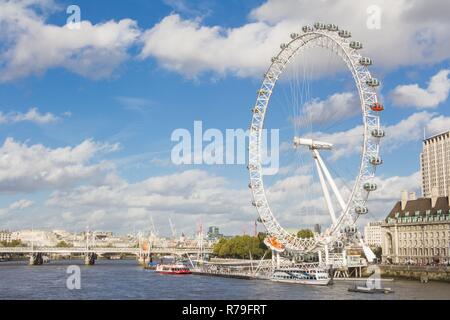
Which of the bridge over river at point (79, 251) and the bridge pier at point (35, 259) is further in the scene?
the bridge pier at point (35, 259)

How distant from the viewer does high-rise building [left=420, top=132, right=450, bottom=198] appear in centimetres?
14938

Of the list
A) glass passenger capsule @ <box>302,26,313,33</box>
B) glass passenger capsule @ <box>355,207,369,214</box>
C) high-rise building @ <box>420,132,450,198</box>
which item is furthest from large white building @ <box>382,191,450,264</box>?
high-rise building @ <box>420,132,450,198</box>

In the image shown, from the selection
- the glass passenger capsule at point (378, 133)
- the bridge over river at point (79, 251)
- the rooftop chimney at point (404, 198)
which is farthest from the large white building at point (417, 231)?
the bridge over river at point (79, 251)

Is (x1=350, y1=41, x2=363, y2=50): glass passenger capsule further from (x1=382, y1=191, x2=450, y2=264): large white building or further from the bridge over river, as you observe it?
the bridge over river

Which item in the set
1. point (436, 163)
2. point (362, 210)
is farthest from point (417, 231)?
Answer: point (436, 163)

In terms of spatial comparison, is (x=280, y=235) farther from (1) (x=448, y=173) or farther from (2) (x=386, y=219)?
(1) (x=448, y=173)

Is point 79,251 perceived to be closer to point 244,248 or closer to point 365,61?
point 244,248

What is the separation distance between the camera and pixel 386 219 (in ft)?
268

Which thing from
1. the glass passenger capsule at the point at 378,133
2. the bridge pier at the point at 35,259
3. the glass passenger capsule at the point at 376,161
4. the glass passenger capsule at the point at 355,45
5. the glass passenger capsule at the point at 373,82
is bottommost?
the bridge pier at the point at 35,259

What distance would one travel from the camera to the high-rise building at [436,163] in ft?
490

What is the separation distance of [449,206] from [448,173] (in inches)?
3247

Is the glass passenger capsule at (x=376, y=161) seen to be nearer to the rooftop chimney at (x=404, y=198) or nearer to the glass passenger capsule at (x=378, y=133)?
the glass passenger capsule at (x=378, y=133)

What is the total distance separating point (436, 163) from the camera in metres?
153
